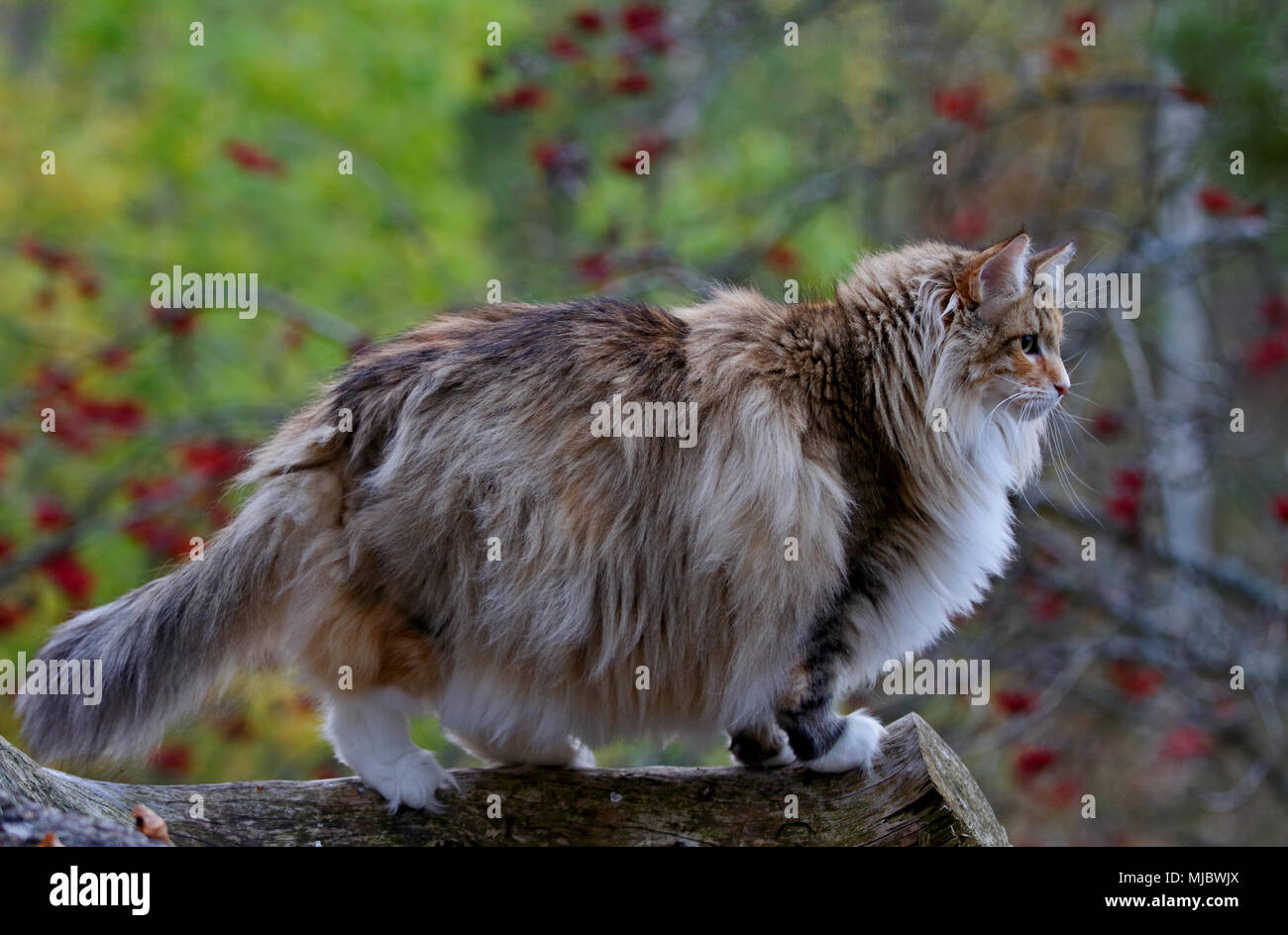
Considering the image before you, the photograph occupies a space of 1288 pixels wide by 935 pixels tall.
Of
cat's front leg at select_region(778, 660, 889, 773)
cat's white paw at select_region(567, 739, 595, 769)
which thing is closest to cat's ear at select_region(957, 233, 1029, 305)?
cat's front leg at select_region(778, 660, 889, 773)

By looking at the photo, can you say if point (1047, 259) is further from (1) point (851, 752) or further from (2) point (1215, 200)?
(2) point (1215, 200)

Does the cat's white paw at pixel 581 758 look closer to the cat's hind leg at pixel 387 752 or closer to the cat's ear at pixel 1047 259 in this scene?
the cat's hind leg at pixel 387 752

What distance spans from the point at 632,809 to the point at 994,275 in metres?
1.85

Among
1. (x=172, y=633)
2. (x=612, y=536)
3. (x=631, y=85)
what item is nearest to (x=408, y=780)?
(x=172, y=633)

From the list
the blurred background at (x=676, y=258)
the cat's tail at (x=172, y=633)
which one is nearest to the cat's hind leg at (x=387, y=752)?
the cat's tail at (x=172, y=633)

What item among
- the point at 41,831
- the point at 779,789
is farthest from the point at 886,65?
the point at 41,831

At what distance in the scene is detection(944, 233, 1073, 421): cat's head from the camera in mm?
3619

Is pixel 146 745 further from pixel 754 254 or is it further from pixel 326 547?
pixel 754 254

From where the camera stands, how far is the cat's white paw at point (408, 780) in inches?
141

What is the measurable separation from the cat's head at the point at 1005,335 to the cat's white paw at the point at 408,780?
1.89 metres

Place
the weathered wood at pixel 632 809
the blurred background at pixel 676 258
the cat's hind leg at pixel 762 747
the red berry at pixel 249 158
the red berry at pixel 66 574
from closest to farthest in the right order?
the weathered wood at pixel 632 809
the cat's hind leg at pixel 762 747
the red berry at pixel 66 574
the blurred background at pixel 676 258
the red berry at pixel 249 158

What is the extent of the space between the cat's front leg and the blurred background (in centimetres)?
131

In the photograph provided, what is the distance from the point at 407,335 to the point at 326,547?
0.75 metres

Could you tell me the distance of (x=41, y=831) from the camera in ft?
9.41
